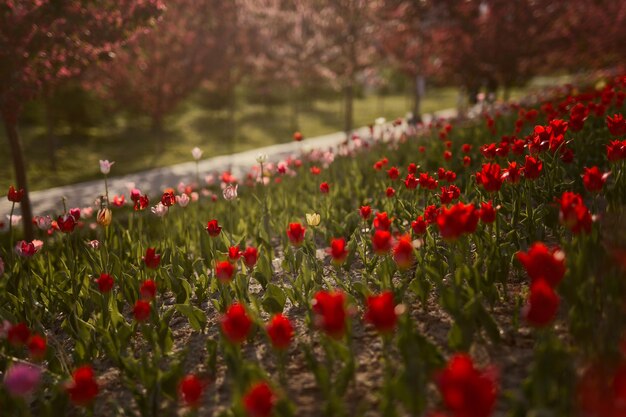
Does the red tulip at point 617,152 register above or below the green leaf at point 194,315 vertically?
above

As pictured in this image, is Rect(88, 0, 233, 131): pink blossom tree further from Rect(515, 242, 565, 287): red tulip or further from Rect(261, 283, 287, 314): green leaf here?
Rect(515, 242, 565, 287): red tulip

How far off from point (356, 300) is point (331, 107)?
23.9 m

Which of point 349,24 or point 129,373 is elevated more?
point 349,24

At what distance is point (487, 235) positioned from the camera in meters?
3.12

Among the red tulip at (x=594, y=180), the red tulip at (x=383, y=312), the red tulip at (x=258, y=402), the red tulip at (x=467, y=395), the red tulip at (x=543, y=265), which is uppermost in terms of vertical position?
the red tulip at (x=594, y=180)

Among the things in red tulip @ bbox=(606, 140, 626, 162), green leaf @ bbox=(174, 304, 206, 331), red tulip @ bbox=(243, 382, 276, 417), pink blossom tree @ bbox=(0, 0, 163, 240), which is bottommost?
green leaf @ bbox=(174, 304, 206, 331)

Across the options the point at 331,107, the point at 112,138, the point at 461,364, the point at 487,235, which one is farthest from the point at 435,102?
the point at 461,364

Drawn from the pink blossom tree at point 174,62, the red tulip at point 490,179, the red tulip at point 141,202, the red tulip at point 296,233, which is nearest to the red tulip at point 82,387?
the red tulip at point 296,233

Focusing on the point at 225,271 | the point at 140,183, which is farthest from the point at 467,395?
the point at 140,183

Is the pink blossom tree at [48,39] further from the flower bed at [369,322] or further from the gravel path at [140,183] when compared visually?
the flower bed at [369,322]

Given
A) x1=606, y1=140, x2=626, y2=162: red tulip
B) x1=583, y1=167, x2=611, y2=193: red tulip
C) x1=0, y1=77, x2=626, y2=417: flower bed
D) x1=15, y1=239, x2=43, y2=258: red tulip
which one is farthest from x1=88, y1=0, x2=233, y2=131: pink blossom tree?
x1=583, y1=167, x2=611, y2=193: red tulip

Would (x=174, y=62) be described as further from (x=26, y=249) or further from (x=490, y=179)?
(x=490, y=179)

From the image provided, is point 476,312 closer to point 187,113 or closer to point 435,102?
point 187,113

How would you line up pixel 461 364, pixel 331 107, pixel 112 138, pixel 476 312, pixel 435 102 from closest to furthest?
pixel 461 364, pixel 476 312, pixel 112 138, pixel 331 107, pixel 435 102
